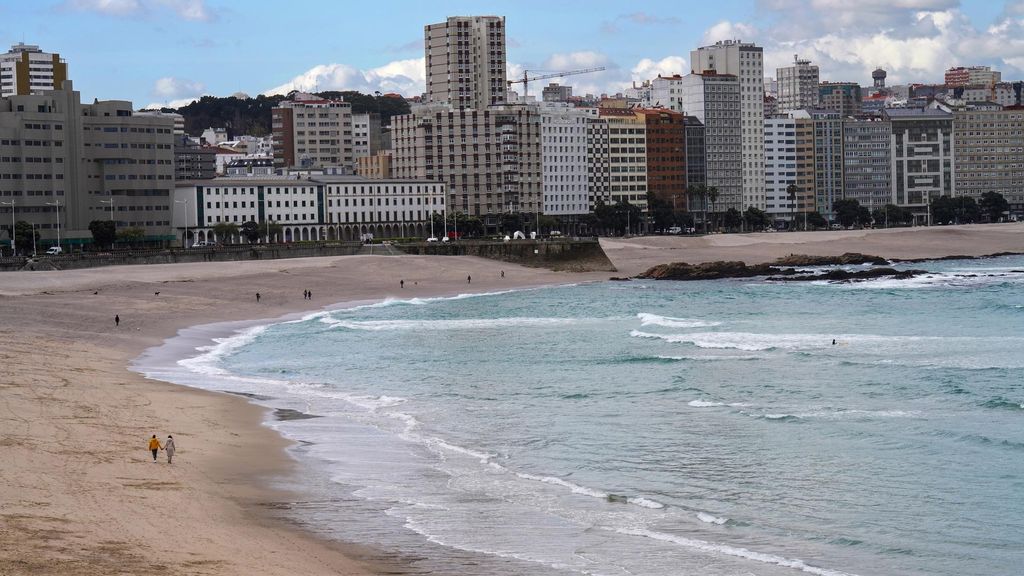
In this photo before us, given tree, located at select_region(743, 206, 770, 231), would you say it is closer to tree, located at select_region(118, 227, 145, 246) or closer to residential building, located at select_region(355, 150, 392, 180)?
residential building, located at select_region(355, 150, 392, 180)

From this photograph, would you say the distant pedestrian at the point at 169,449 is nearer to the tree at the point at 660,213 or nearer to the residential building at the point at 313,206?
the residential building at the point at 313,206

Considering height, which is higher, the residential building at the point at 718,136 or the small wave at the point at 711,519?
the residential building at the point at 718,136

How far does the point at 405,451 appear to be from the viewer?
29812 mm

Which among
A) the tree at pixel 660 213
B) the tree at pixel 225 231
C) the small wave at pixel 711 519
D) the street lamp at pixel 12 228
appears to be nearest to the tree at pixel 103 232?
the street lamp at pixel 12 228

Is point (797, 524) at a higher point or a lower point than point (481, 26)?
lower

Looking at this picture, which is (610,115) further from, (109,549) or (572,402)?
(109,549)

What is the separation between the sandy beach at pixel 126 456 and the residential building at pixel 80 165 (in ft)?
130

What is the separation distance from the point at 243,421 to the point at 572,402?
910 cm

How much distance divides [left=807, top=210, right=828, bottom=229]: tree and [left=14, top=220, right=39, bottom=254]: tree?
386 feet

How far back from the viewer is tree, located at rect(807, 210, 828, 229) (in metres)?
192

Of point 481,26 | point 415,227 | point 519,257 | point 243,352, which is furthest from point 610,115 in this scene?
point 243,352

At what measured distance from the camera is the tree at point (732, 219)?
18675 cm

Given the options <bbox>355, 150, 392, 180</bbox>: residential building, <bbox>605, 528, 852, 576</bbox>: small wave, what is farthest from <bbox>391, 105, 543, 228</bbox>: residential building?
<bbox>605, 528, 852, 576</bbox>: small wave

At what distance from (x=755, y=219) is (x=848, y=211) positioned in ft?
53.5
